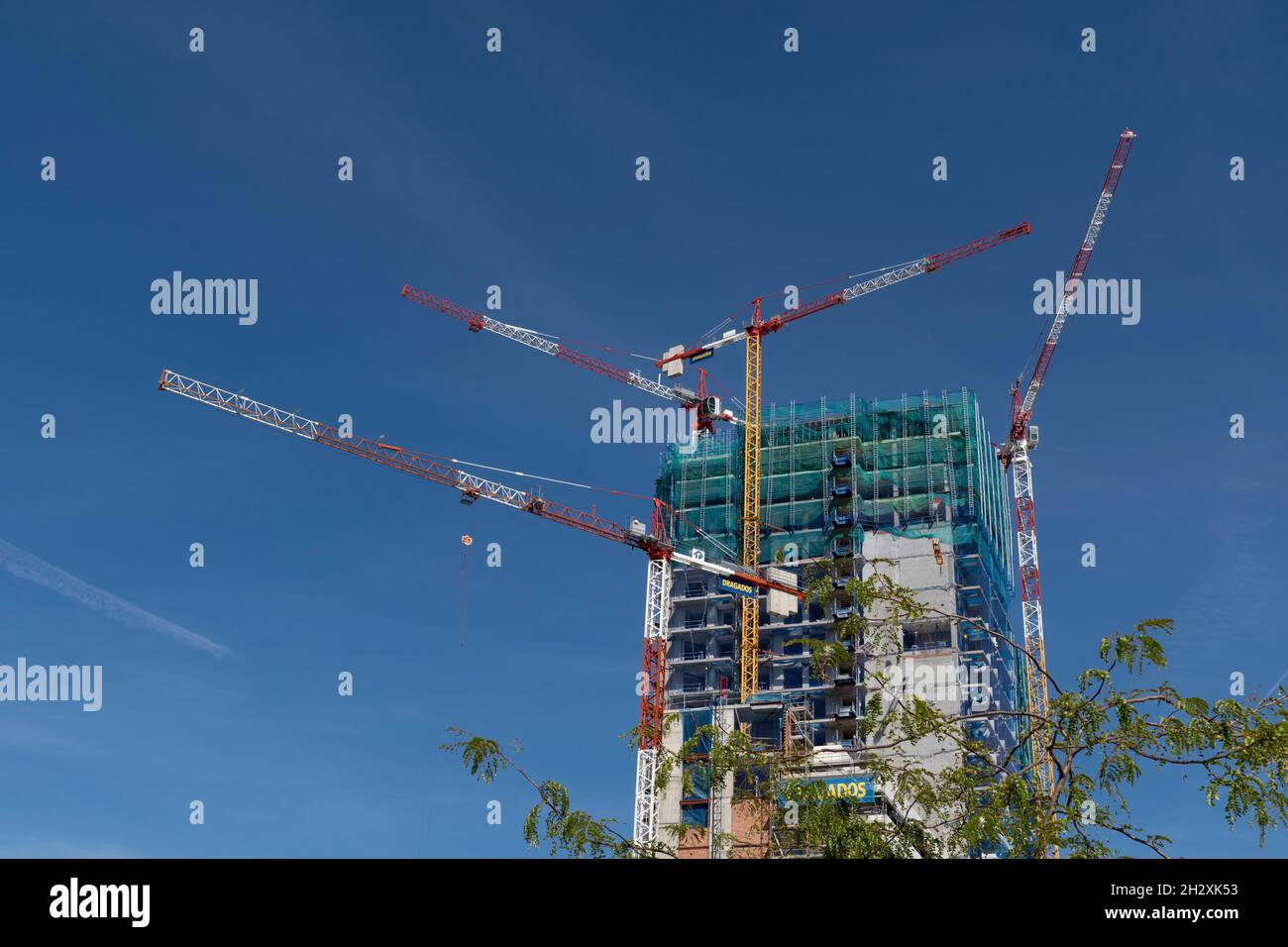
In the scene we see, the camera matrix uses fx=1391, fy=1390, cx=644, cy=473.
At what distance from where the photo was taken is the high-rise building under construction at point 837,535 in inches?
6550

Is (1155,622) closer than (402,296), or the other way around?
(1155,622)

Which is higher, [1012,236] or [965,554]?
[1012,236]

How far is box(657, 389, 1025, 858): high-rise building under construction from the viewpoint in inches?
6550

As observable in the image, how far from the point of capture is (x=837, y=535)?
181 metres

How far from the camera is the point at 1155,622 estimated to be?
21.2 metres

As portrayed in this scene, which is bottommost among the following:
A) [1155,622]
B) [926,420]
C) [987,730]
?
[987,730]
